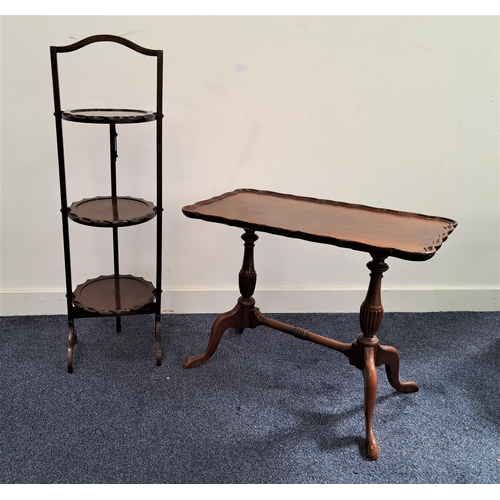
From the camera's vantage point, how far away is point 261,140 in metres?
2.49

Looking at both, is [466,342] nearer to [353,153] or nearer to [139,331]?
[353,153]

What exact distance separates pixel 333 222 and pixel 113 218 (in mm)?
859

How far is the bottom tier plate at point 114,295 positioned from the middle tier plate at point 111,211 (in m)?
0.36

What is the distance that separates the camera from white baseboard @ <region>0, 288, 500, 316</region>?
2623mm

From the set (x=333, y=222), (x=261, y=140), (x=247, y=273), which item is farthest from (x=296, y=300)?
(x=333, y=222)

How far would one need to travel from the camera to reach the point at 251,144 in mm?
2488

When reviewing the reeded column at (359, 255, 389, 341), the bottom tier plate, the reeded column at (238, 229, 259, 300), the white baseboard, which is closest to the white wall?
the white baseboard

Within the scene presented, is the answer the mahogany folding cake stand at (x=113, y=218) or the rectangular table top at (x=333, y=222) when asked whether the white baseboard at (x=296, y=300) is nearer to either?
the mahogany folding cake stand at (x=113, y=218)

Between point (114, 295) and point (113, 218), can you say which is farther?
point (114, 295)

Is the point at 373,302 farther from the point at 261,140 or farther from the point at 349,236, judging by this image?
the point at 261,140

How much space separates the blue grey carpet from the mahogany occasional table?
13 centimetres

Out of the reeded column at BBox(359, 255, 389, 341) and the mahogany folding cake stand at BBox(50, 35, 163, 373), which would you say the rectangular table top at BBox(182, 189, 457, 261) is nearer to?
the reeded column at BBox(359, 255, 389, 341)

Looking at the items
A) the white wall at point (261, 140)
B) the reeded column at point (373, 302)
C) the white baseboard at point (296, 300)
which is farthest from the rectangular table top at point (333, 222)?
the white baseboard at point (296, 300)

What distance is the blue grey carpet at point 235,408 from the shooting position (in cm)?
169
